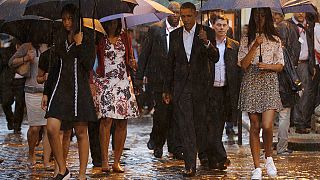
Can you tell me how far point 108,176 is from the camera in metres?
12.3

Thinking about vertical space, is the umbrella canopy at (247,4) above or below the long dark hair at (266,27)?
above

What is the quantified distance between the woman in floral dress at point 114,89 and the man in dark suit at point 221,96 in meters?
1.08

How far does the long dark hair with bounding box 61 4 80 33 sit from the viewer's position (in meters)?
11.2

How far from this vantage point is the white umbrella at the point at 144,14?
12938mm

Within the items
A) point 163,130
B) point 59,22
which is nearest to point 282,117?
point 163,130

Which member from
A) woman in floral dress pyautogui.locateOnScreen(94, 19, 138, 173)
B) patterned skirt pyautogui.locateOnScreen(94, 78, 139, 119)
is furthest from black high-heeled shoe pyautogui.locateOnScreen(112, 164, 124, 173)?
patterned skirt pyautogui.locateOnScreen(94, 78, 139, 119)

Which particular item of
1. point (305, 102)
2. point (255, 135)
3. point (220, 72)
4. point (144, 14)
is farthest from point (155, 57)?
point (305, 102)

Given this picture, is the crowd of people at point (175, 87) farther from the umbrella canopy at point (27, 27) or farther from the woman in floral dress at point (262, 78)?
the umbrella canopy at point (27, 27)

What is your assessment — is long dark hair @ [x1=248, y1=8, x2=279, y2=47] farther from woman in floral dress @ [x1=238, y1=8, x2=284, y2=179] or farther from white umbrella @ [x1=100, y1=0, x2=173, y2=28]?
white umbrella @ [x1=100, y1=0, x2=173, y2=28]

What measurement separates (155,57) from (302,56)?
11.6ft

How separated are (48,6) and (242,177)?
3035 mm

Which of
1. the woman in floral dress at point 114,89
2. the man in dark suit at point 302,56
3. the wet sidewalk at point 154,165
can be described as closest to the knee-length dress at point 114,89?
the woman in floral dress at point 114,89

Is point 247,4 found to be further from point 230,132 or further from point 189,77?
point 230,132

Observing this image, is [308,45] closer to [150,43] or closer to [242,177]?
[150,43]
